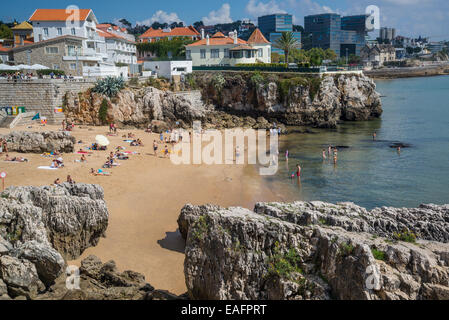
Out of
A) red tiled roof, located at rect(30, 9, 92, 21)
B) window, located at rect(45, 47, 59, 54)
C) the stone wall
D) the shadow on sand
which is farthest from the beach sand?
red tiled roof, located at rect(30, 9, 92, 21)

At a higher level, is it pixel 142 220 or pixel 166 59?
pixel 166 59

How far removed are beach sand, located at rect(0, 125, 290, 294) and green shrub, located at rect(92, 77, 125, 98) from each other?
27.5 feet

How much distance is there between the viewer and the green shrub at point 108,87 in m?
45.2

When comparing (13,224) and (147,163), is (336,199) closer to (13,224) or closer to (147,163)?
(147,163)

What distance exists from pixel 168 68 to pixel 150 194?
34.0m

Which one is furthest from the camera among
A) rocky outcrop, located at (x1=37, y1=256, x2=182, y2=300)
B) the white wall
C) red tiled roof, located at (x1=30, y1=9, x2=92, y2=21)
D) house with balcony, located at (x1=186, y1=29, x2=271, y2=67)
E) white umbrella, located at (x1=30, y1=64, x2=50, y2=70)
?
the white wall

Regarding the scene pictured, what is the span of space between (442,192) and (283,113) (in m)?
28.4

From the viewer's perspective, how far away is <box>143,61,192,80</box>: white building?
184 ft

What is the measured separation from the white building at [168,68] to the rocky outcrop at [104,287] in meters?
44.6

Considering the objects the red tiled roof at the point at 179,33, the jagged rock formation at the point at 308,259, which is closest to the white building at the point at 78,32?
the red tiled roof at the point at 179,33

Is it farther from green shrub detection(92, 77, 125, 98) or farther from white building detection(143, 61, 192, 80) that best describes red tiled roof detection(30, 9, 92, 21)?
green shrub detection(92, 77, 125, 98)

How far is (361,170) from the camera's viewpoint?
3294 cm

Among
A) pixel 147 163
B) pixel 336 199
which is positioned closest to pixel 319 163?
pixel 336 199
